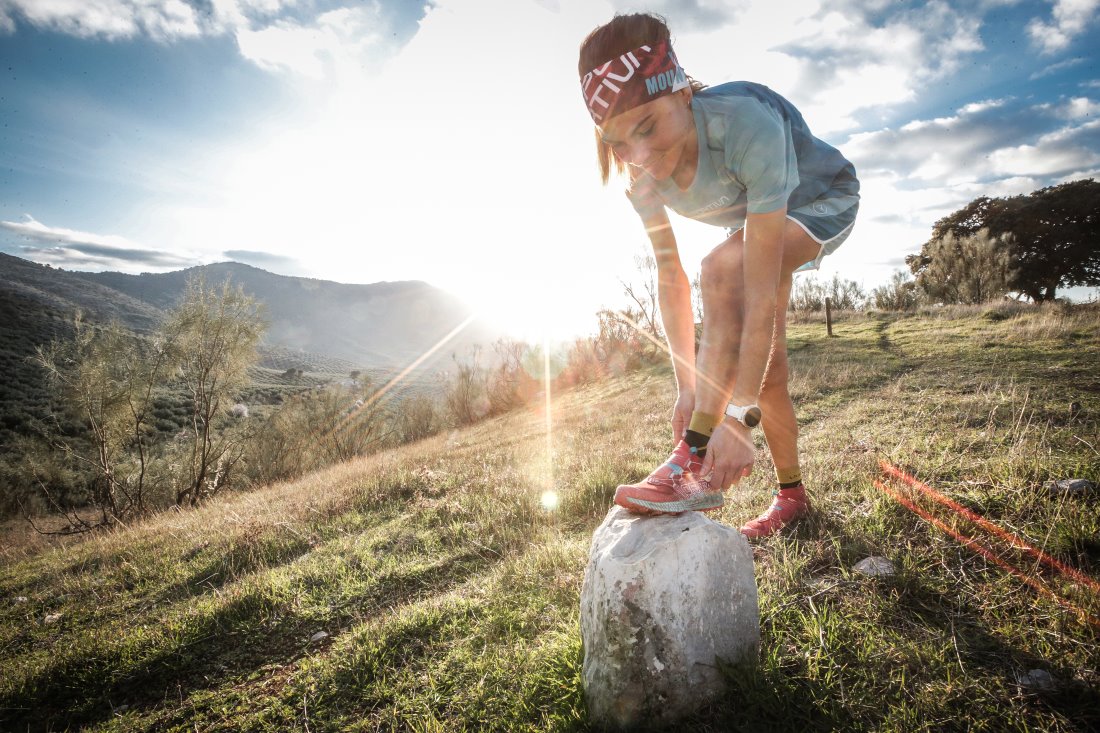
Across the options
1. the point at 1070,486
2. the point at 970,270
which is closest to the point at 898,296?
the point at 970,270

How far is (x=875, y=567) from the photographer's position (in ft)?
6.50

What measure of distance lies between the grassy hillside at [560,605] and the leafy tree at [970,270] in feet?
82.2

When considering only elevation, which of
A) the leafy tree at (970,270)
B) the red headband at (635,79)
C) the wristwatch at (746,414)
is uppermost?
the leafy tree at (970,270)

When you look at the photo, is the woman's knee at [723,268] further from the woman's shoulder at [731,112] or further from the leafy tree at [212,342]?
the leafy tree at [212,342]

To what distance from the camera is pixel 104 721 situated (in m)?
2.46

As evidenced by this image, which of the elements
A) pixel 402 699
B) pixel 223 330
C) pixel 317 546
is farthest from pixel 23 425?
pixel 402 699

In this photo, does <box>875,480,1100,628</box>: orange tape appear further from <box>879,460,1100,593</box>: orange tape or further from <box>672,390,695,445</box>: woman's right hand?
<box>672,390,695,445</box>: woman's right hand

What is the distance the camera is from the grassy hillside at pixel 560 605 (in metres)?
1.43

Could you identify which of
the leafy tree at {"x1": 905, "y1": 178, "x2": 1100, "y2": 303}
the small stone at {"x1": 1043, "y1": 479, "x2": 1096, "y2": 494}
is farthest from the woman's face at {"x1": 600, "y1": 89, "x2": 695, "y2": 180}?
the leafy tree at {"x1": 905, "y1": 178, "x2": 1100, "y2": 303}

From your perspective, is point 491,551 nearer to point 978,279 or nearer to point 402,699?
point 402,699

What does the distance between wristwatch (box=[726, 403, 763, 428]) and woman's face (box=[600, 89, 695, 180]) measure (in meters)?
1.13

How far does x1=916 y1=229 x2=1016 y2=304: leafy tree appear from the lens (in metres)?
23.6

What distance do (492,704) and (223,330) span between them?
16.6 m

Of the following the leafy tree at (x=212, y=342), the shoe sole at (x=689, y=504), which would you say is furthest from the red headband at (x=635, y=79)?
the leafy tree at (x=212, y=342)
